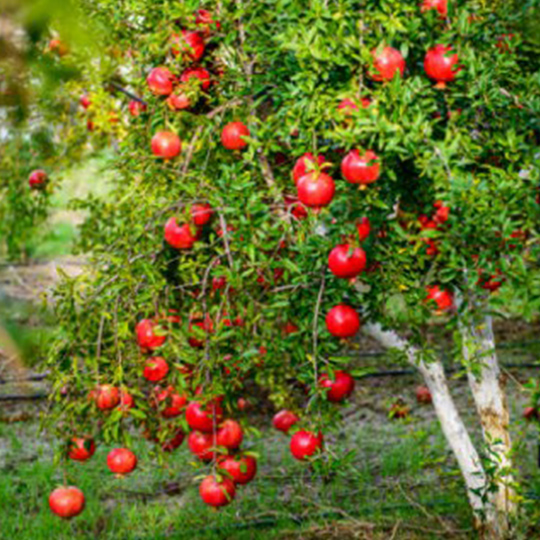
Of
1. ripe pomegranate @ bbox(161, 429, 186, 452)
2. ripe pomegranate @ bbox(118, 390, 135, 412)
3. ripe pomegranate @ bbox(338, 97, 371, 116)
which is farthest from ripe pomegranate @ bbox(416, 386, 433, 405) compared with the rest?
ripe pomegranate @ bbox(338, 97, 371, 116)

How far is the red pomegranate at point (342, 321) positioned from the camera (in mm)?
2555

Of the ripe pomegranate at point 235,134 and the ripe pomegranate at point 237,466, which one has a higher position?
the ripe pomegranate at point 235,134

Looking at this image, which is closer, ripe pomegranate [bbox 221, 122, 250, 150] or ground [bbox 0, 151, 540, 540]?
ripe pomegranate [bbox 221, 122, 250, 150]

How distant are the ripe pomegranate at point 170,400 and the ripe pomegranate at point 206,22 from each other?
1.38m

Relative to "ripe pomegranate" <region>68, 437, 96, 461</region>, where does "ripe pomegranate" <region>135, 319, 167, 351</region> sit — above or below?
above

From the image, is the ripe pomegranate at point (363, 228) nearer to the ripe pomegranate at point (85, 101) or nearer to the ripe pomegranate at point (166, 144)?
the ripe pomegranate at point (166, 144)

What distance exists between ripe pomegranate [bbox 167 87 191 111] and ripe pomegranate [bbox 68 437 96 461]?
4.32 ft

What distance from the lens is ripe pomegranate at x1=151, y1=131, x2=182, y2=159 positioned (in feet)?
9.73

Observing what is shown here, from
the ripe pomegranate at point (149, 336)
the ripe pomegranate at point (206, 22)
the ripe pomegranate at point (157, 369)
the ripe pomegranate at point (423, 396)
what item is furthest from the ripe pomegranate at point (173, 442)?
the ripe pomegranate at point (423, 396)

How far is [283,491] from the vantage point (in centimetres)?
470

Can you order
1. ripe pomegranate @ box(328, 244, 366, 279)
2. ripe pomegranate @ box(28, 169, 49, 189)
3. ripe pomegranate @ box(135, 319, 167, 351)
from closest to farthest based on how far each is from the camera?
ripe pomegranate @ box(328, 244, 366, 279)
ripe pomegranate @ box(135, 319, 167, 351)
ripe pomegranate @ box(28, 169, 49, 189)

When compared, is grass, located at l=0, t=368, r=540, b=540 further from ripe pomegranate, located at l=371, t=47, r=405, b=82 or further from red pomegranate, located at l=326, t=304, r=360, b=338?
ripe pomegranate, located at l=371, t=47, r=405, b=82

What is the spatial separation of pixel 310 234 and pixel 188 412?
2.70ft

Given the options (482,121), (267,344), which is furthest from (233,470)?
(482,121)
